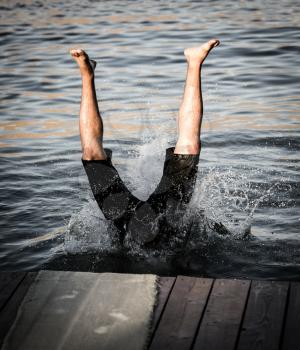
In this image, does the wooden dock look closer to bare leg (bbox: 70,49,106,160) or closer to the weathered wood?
the weathered wood

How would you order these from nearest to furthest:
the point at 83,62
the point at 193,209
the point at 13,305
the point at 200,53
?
1. the point at 13,305
2. the point at 83,62
3. the point at 200,53
4. the point at 193,209

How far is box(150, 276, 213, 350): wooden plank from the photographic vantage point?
131 inches

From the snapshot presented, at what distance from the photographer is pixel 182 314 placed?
3.57 metres

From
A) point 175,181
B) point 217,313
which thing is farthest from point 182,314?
point 175,181

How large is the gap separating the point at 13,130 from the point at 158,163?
289 cm

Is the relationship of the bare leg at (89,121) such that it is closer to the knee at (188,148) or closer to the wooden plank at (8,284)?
the knee at (188,148)

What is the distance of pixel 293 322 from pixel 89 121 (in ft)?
6.94

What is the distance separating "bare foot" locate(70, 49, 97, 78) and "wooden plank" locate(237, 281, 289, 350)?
1.94 m

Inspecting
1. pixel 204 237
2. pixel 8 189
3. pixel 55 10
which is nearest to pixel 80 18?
pixel 55 10

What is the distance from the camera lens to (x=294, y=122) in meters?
8.39

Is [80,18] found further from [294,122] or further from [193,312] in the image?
[193,312]

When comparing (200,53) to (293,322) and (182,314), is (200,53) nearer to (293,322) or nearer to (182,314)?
(182,314)

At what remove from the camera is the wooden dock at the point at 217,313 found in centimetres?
330

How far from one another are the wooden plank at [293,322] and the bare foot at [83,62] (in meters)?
2.10
